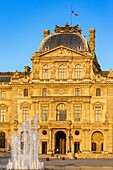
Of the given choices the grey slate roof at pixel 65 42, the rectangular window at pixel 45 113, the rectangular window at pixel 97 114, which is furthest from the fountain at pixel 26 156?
the grey slate roof at pixel 65 42

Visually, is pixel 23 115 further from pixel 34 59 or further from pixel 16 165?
pixel 16 165

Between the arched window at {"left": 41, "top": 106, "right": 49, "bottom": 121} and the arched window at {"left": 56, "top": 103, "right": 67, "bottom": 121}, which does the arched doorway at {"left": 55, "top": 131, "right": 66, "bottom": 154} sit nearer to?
the arched window at {"left": 56, "top": 103, "right": 67, "bottom": 121}

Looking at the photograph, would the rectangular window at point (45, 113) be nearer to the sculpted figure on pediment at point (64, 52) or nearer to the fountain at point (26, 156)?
the sculpted figure on pediment at point (64, 52)

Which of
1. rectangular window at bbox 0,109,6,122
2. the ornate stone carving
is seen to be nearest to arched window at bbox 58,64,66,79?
the ornate stone carving

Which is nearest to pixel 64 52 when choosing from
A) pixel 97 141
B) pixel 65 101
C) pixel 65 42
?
pixel 65 42

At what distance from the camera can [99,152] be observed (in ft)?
263

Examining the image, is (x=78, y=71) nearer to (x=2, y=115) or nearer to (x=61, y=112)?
(x=61, y=112)

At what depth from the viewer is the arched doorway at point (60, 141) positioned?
3236 inches

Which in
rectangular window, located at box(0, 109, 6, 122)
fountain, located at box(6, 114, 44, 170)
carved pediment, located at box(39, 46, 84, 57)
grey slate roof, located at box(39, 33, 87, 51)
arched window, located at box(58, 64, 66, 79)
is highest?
grey slate roof, located at box(39, 33, 87, 51)

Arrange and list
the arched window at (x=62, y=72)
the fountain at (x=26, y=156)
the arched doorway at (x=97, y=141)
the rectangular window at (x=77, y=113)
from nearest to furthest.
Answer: the fountain at (x=26, y=156) → the arched doorway at (x=97, y=141) → the rectangular window at (x=77, y=113) → the arched window at (x=62, y=72)

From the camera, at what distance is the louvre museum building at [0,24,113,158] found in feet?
265

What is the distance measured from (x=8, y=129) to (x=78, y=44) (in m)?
18.6

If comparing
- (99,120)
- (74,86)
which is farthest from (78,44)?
(99,120)

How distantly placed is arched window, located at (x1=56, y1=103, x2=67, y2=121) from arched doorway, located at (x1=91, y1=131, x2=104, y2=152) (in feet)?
18.7
